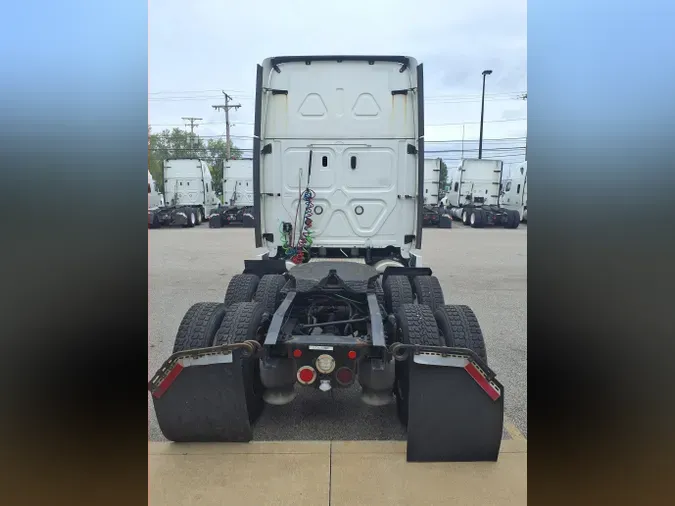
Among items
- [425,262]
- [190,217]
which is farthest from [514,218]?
[190,217]

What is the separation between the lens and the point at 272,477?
2.79 m

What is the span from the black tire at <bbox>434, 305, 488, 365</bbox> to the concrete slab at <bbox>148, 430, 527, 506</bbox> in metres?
0.70

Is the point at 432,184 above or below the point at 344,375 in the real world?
above

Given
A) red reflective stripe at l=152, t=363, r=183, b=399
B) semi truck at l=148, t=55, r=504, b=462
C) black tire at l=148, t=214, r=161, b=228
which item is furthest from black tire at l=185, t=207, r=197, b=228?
red reflective stripe at l=152, t=363, r=183, b=399

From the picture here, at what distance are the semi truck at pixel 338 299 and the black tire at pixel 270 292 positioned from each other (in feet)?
0.07

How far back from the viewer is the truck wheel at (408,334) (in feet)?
10.1

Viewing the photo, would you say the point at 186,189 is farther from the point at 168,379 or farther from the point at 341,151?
the point at 168,379

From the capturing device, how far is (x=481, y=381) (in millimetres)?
2779

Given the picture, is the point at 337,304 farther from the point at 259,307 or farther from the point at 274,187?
the point at 274,187

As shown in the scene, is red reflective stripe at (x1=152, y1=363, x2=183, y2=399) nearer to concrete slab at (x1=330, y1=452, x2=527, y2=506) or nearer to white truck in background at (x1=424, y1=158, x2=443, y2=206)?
concrete slab at (x1=330, y1=452, x2=527, y2=506)

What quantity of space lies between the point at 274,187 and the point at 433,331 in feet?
9.18

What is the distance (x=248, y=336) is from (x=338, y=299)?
106 cm

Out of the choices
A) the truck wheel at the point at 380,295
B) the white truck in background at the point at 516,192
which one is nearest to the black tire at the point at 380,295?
the truck wheel at the point at 380,295
